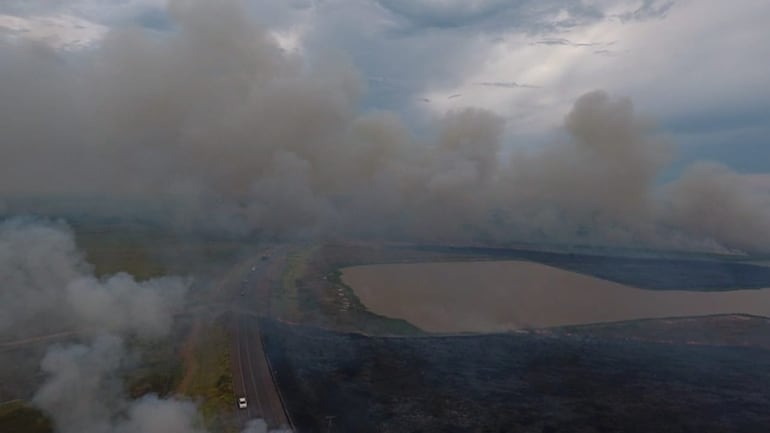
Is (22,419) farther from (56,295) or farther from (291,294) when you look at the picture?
(291,294)

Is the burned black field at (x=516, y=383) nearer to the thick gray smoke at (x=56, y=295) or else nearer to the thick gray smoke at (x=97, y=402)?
the thick gray smoke at (x=97, y=402)

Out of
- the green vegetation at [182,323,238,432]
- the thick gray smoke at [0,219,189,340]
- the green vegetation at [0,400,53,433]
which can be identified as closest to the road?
the green vegetation at [182,323,238,432]

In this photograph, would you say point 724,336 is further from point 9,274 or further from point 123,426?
point 9,274

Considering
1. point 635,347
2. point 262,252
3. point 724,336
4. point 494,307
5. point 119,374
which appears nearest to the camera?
point 119,374

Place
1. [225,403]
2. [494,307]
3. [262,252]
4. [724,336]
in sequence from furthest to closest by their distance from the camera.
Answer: [262,252], [494,307], [724,336], [225,403]

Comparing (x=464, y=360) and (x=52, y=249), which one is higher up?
(x=52, y=249)

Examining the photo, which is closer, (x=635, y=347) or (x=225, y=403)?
(x=225, y=403)

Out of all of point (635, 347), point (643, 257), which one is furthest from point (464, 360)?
point (643, 257)

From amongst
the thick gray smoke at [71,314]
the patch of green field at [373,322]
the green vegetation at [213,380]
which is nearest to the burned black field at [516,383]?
the patch of green field at [373,322]

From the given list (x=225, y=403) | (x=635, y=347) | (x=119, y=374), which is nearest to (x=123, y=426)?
(x=225, y=403)
